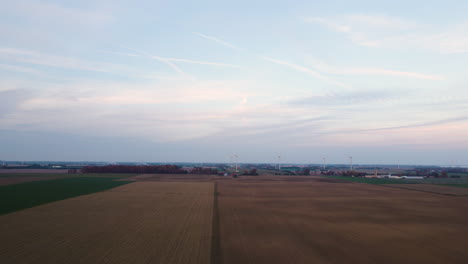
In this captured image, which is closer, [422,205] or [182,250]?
[182,250]

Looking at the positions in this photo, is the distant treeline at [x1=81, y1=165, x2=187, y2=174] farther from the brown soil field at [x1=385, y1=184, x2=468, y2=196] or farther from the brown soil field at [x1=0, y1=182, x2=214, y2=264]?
the brown soil field at [x1=0, y1=182, x2=214, y2=264]

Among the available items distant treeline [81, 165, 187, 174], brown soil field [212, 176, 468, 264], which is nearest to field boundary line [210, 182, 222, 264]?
brown soil field [212, 176, 468, 264]

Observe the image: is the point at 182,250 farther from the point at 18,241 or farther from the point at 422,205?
the point at 422,205

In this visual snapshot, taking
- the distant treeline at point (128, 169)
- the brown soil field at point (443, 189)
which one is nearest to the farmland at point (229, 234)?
the brown soil field at point (443, 189)

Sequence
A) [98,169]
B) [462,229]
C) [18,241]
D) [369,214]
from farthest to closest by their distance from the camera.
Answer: [98,169]
[369,214]
[462,229]
[18,241]

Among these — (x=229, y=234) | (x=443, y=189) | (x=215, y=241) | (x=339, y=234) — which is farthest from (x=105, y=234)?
(x=443, y=189)

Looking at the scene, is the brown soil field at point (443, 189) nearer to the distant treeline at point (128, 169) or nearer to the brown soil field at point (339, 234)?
the brown soil field at point (339, 234)

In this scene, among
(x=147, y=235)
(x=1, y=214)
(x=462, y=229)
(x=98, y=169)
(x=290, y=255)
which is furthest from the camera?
(x=98, y=169)

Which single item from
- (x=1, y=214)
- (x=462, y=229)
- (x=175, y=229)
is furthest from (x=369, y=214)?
(x=1, y=214)

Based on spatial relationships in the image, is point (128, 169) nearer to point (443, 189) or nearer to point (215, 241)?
point (443, 189)
